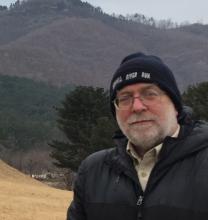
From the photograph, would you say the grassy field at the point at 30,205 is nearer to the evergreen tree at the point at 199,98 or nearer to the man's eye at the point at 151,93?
the man's eye at the point at 151,93

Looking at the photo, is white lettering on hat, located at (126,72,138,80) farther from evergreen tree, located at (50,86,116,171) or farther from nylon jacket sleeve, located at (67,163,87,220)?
evergreen tree, located at (50,86,116,171)

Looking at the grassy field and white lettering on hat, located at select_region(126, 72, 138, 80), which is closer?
white lettering on hat, located at select_region(126, 72, 138, 80)

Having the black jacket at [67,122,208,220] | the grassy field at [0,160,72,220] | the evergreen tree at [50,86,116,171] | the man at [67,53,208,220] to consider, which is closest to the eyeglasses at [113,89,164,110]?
the man at [67,53,208,220]

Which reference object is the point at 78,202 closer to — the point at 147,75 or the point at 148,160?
the point at 148,160

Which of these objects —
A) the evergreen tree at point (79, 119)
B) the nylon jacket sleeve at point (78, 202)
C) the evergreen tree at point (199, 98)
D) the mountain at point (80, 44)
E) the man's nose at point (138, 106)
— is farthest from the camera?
the mountain at point (80, 44)

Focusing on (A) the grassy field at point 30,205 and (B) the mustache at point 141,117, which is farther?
(A) the grassy field at point 30,205

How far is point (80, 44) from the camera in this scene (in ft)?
392

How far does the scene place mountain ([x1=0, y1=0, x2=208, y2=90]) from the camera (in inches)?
3603

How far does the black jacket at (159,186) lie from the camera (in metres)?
1.88

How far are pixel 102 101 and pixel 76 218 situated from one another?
95.6ft

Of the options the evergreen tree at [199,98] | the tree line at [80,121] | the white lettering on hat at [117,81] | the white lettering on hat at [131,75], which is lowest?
the tree line at [80,121]

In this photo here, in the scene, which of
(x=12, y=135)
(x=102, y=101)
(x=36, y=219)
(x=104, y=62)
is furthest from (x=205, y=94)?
(x=104, y=62)

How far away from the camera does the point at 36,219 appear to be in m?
10.0

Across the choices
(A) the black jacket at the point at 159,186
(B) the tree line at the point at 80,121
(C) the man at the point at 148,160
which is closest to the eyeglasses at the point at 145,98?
(C) the man at the point at 148,160
